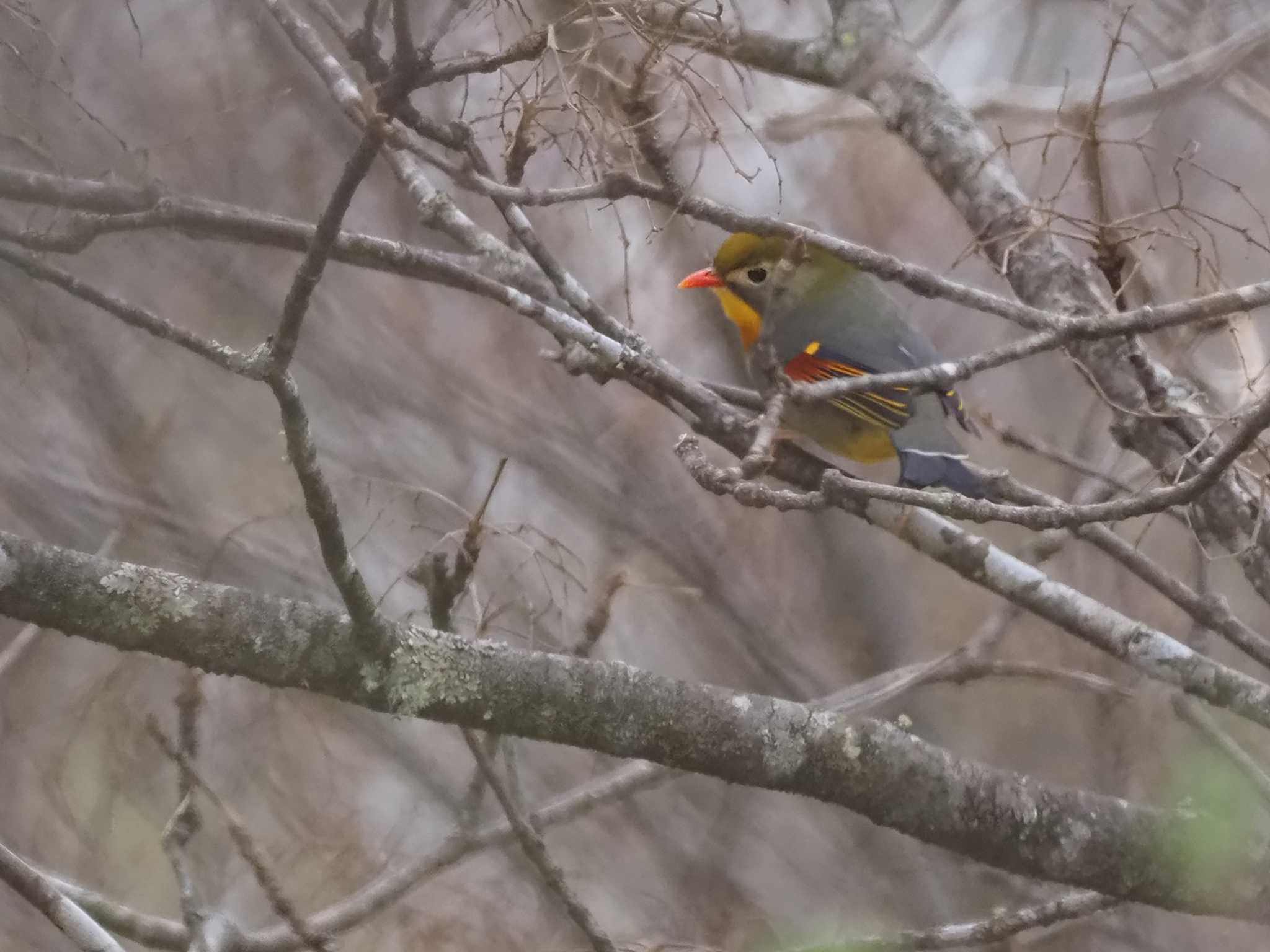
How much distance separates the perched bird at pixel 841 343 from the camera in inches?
106

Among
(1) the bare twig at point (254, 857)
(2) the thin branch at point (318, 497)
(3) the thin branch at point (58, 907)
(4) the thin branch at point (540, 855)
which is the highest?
(2) the thin branch at point (318, 497)

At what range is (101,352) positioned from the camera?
302cm

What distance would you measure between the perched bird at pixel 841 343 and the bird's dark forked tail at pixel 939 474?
0.21 feet

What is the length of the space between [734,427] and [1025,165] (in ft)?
6.35

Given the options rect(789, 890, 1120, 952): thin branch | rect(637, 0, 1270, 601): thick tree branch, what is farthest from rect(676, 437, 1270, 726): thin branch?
rect(789, 890, 1120, 952): thin branch

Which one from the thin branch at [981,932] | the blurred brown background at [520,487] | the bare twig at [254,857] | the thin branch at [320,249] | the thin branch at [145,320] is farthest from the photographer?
the blurred brown background at [520,487]

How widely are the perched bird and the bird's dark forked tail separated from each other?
65 mm

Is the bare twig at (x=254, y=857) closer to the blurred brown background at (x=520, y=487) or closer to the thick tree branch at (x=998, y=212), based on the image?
the blurred brown background at (x=520, y=487)

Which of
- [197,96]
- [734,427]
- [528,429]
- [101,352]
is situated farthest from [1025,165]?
[101,352]

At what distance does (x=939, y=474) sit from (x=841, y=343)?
55 cm

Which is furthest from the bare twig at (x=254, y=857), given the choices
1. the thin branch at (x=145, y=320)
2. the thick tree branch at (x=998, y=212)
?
the thick tree branch at (x=998, y=212)

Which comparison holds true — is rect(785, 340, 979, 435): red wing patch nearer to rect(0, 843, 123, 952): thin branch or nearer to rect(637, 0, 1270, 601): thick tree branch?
rect(637, 0, 1270, 601): thick tree branch

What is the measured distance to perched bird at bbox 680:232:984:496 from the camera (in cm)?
271

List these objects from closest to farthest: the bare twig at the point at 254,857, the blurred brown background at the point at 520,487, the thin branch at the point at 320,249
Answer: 1. the thin branch at the point at 320,249
2. the bare twig at the point at 254,857
3. the blurred brown background at the point at 520,487
